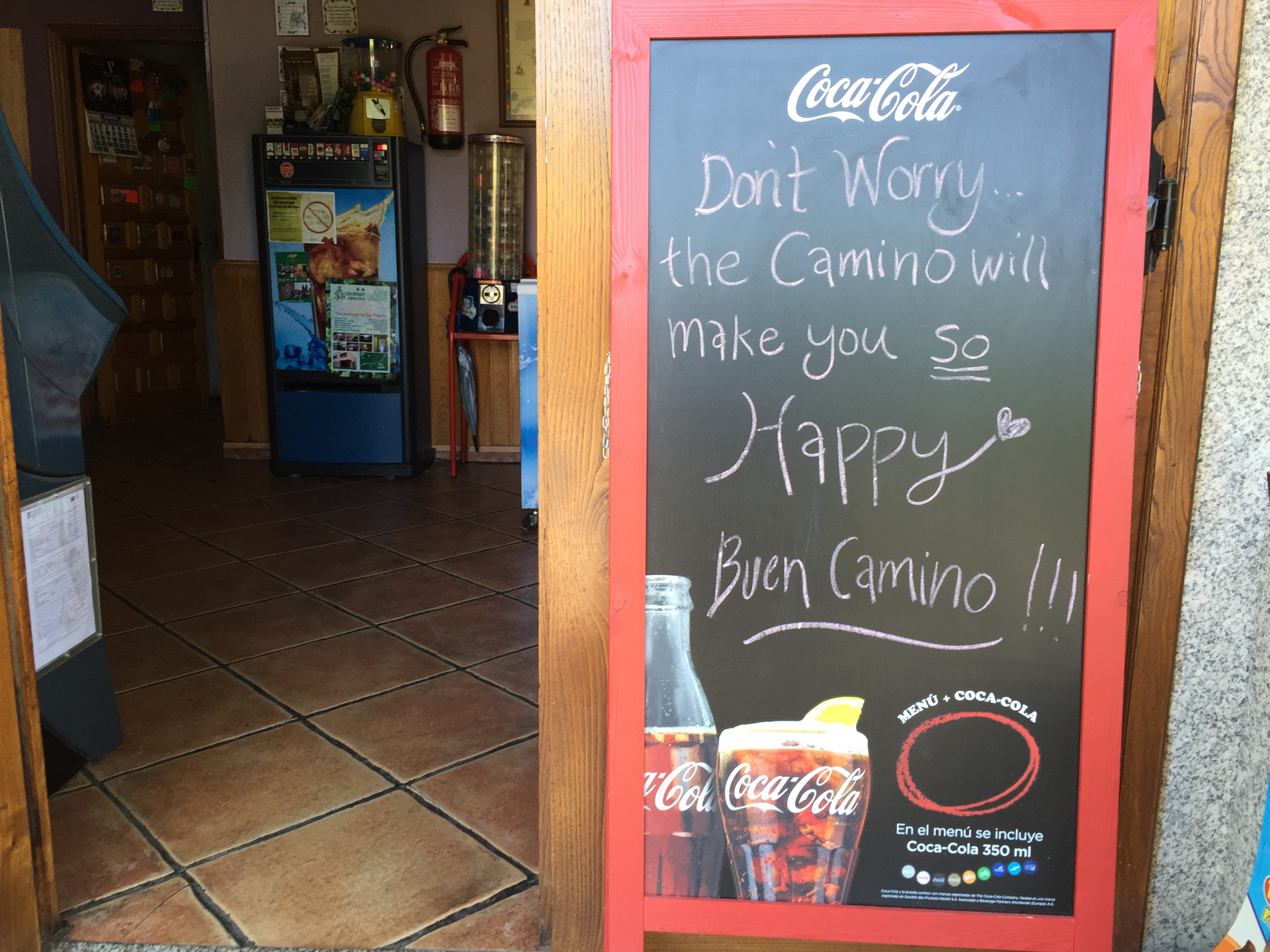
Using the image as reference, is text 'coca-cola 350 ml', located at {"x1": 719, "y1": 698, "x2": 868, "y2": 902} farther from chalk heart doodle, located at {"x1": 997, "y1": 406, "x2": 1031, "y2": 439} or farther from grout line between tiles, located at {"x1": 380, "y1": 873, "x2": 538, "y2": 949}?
grout line between tiles, located at {"x1": 380, "y1": 873, "x2": 538, "y2": 949}

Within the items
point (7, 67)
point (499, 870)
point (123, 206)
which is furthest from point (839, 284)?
point (123, 206)

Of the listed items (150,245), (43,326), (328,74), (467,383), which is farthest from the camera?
(150,245)

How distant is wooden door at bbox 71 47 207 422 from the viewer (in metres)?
5.84

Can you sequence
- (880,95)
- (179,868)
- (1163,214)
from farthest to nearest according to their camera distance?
(179,868)
(1163,214)
(880,95)

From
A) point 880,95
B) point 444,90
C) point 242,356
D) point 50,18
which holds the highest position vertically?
point 50,18

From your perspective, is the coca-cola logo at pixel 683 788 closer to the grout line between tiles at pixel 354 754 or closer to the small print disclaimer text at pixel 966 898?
the small print disclaimer text at pixel 966 898

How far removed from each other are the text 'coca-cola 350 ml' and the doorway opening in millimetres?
504

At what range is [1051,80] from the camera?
1130 mm

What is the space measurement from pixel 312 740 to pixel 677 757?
1213 millimetres

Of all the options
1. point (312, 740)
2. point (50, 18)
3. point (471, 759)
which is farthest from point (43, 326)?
point (50, 18)

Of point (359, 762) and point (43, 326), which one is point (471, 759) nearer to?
point (359, 762)

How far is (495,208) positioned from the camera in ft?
15.1

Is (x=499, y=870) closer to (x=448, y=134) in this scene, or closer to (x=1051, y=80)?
(x=1051, y=80)

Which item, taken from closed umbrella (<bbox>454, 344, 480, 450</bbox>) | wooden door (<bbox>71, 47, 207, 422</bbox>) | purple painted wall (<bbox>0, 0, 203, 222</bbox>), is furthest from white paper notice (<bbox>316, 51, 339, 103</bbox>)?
wooden door (<bbox>71, 47, 207, 422</bbox>)
